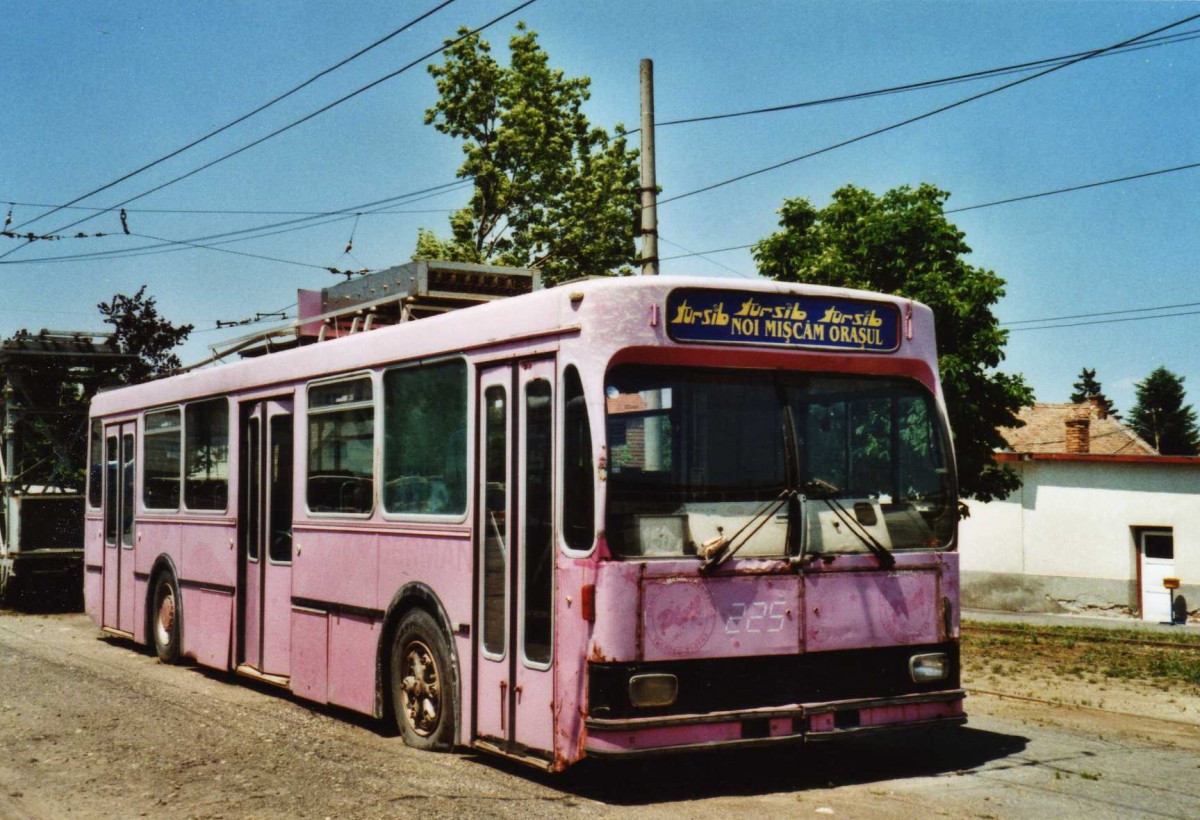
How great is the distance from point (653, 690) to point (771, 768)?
63.7 inches

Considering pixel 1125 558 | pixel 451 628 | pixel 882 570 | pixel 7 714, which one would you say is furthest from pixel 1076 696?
pixel 1125 558

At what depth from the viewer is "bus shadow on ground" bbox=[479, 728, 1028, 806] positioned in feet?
25.2

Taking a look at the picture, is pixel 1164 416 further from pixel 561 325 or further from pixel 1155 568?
pixel 561 325

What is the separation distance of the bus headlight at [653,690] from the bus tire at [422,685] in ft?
5.68

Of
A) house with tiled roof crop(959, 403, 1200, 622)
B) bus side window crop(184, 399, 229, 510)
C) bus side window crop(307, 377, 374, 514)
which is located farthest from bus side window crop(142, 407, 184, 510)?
house with tiled roof crop(959, 403, 1200, 622)

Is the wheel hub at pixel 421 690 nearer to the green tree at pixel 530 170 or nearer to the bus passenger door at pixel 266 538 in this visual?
the bus passenger door at pixel 266 538

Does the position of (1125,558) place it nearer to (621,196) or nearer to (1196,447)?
(621,196)

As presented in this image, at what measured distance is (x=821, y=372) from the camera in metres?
8.00

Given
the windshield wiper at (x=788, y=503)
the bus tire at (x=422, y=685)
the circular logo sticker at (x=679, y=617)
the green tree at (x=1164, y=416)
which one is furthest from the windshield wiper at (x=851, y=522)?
the green tree at (x=1164, y=416)

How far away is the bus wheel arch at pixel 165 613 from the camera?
13.7m

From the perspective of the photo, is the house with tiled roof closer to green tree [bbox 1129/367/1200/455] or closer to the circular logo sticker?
the circular logo sticker

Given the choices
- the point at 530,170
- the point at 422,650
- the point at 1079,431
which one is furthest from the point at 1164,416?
the point at 422,650

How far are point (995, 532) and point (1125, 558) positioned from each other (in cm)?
321

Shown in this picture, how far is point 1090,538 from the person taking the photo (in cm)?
3238
